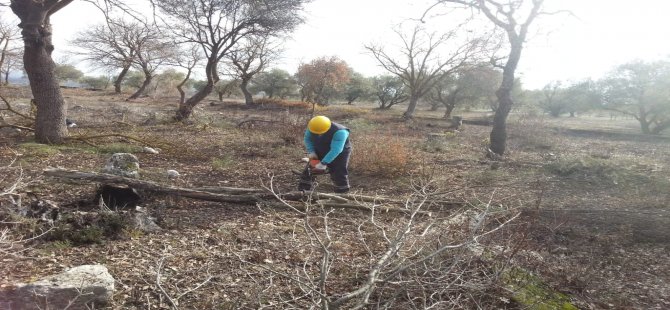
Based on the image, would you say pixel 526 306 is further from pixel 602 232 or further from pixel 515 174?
pixel 515 174

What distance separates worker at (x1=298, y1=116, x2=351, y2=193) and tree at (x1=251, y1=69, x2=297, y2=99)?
29.0 meters

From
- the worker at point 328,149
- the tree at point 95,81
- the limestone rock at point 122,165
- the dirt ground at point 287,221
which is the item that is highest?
the tree at point 95,81

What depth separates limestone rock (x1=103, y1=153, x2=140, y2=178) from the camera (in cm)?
484

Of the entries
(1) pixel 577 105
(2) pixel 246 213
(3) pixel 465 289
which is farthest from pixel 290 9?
(1) pixel 577 105

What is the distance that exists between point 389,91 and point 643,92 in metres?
17.5

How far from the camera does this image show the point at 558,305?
2.75 meters

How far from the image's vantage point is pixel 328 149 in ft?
16.9

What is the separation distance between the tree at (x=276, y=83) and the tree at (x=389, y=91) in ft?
23.7

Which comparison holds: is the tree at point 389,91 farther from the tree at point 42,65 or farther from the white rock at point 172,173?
the white rock at point 172,173

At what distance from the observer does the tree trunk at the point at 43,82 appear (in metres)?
6.35

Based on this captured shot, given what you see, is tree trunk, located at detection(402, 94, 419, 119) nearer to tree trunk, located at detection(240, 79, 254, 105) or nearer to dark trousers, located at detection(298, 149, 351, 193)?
tree trunk, located at detection(240, 79, 254, 105)

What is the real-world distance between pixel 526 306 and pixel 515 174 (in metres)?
4.82

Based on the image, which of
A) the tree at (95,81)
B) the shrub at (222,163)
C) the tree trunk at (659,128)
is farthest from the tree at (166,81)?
the tree trunk at (659,128)

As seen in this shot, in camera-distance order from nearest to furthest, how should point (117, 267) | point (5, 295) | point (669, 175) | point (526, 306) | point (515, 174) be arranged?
point (5, 295) < point (526, 306) < point (117, 267) < point (669, 175) < point (515, 174)
